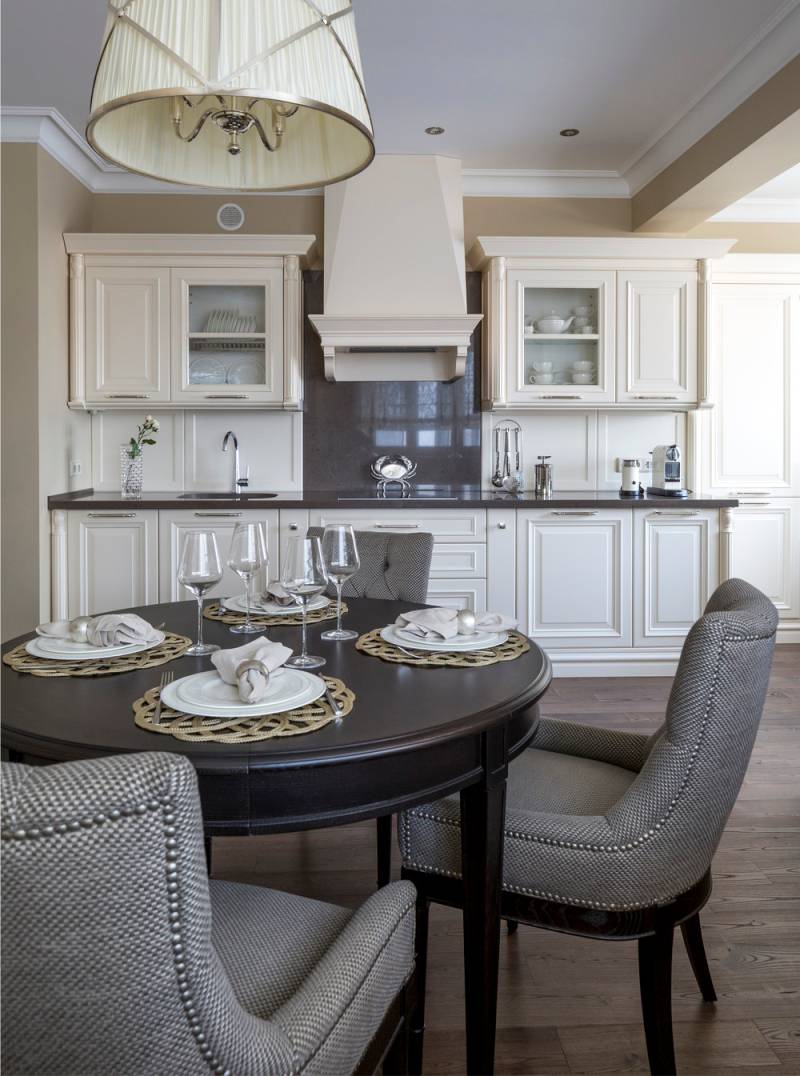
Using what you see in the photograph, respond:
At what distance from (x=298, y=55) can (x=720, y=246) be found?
3398 mm

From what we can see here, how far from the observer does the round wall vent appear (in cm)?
439

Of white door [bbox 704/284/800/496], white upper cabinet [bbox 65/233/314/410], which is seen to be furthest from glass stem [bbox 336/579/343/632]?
white door [bbox 704/284/800/496]

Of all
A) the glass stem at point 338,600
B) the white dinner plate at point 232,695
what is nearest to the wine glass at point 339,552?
the glass stem at point 338,600

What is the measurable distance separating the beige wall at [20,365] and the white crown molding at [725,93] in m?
3.00

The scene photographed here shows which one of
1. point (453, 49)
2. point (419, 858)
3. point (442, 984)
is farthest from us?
point (453, 49)

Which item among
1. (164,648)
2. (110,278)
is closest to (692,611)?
(164,648)

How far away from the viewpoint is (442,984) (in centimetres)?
169

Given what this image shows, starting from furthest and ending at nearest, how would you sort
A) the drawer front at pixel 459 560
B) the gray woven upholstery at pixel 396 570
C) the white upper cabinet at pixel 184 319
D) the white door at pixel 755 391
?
the white door at pixel 755 391, the white upper cabinet at pixel 184 319, the drawer front at pixel 459 560, the gray woven upholstery at pixel 396 570

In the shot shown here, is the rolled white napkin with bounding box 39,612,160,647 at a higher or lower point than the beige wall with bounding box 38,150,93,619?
lower

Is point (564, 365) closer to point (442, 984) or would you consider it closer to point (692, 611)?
point (692, 611)

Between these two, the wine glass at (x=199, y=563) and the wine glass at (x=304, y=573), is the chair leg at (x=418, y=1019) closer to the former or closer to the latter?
the wine glass at (x=304, y=573)

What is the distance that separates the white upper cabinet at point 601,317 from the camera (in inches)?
164

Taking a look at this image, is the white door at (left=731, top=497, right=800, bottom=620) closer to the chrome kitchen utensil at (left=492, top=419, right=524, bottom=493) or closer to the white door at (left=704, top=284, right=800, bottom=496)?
the white door at (left=704, top=284, right=800, bottom=496)

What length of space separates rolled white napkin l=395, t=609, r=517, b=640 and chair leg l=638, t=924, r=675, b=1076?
0.61m
